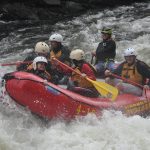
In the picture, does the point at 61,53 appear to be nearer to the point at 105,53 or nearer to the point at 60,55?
the point at 60,55

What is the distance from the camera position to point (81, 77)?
323 inches

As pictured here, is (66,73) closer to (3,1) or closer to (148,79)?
(148,79)

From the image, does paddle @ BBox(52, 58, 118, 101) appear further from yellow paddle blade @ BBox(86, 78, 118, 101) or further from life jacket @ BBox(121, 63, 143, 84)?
life jacket @ BBox(121, 63, 143, 84)

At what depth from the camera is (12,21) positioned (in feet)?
57.8

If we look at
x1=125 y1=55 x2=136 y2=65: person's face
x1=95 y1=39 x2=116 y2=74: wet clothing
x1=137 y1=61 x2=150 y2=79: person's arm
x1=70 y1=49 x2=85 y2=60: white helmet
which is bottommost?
x1=95 y1=39 x2=116 y2=74: wet clothing

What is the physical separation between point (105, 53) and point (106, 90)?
2.56 metres

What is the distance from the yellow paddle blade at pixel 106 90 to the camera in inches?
315

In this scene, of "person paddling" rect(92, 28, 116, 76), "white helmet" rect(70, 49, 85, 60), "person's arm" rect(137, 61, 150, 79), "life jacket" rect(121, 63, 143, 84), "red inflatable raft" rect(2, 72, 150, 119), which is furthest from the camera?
"person paddling" rect(92, 28, 116, 76)

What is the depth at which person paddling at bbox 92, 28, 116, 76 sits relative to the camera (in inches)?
400

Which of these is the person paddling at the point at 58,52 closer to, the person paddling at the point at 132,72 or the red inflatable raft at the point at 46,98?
the person paddling at the point at 132,72

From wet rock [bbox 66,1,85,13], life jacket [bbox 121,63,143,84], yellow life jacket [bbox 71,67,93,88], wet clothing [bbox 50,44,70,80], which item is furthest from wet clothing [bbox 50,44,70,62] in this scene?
wet rock [bbox 66,1,85,13]

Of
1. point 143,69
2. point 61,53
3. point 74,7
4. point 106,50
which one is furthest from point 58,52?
point 74,7

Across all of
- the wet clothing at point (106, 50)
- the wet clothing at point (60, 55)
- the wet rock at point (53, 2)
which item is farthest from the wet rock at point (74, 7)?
the wet clothing at point (60, 55)

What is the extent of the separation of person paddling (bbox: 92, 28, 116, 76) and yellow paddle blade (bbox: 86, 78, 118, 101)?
1.90 m
